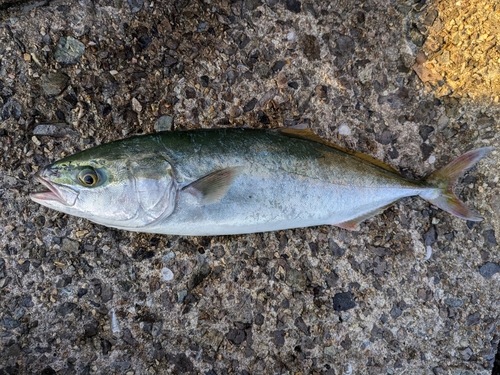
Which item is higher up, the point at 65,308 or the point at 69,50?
the point at 69,50

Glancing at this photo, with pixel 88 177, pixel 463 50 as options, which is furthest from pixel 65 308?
pixel 463 50

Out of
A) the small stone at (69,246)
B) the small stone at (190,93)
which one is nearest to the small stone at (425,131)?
the small stone at (190,93)

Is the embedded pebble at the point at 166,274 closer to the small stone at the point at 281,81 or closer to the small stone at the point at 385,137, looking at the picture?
the small stone at the point at 281,81

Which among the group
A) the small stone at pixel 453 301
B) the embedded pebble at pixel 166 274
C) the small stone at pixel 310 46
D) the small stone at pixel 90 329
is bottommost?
the small stone at pixel 90 329

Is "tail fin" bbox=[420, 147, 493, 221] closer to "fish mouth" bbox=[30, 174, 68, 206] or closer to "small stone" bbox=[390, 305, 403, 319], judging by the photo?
"small stone" bbox=[390, 305, 403, 319]

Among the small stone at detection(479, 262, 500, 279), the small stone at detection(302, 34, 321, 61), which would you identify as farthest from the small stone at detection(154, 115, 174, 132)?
the small stone at detection(479, 262, 500, 279)

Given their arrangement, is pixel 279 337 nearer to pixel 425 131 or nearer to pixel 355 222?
pixel 355 222

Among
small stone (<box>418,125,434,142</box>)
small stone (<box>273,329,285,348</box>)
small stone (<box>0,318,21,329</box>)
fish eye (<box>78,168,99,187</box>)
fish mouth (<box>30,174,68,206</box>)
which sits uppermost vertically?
small stone (<box>418,125,434,142</box>)
